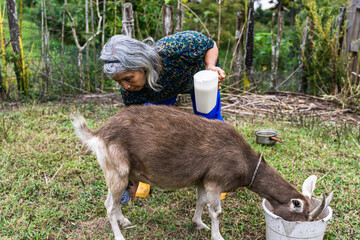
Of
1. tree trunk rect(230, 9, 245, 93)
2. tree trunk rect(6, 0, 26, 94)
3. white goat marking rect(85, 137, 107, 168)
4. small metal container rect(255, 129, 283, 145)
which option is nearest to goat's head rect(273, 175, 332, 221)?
white goat marking rect(85, 137, 107, 168)

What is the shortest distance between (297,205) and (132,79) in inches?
74.3

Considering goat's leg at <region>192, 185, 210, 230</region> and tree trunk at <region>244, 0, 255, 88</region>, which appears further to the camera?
tree trunk at <region>244, 0, 255, 88</region>

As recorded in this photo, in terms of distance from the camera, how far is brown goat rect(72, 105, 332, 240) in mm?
2822

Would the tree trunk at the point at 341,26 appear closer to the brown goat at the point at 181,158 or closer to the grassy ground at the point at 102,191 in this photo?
the grassy ground at the point at 102,191

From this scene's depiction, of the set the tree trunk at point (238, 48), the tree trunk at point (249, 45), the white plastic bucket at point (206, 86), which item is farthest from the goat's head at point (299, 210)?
the tree trunk at point (249, 45)

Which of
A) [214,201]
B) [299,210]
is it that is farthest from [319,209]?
[214,201]

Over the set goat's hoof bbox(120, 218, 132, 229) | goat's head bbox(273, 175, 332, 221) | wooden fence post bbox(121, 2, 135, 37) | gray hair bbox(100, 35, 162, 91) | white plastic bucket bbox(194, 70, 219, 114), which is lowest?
goat's hoof bbox(120, 218, 132, 229)

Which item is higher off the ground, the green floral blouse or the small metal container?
the green floral blouse

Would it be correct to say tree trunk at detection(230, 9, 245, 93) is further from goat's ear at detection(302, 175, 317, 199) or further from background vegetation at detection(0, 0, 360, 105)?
goat's ear at detection(302, 175, 317, 199)

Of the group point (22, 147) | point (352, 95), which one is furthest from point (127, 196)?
point (352, 95)

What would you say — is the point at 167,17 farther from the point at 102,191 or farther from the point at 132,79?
the point at 102,191

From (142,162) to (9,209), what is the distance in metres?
1.64

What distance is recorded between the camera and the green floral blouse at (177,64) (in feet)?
11.3

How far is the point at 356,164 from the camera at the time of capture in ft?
14.5
